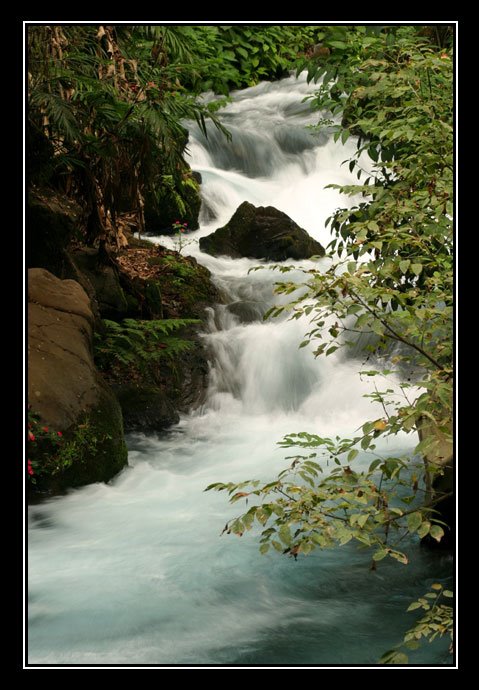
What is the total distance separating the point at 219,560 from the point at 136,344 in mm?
3536

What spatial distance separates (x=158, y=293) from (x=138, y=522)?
3.82m

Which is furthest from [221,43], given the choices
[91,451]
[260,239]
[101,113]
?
[91,451]

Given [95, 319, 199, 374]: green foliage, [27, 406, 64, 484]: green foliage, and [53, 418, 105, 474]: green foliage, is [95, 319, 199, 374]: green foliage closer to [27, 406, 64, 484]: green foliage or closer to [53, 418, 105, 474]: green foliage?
[53, 418, 105, 474]: green foliage

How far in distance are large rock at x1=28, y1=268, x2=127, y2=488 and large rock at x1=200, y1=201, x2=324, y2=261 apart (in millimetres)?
4525

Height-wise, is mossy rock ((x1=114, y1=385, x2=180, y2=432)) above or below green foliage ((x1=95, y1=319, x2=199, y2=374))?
below

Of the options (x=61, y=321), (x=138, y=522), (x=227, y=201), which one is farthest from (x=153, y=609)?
(x=227, y=201)

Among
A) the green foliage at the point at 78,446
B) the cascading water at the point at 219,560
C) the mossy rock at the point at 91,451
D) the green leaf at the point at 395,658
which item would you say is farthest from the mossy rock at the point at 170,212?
the green leaf at the point at 395,658

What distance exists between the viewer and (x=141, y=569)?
482 cm

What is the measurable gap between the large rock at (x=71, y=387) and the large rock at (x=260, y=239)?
4525mm

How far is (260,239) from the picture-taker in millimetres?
11336

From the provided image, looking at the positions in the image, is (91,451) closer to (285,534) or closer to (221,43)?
(285,534)

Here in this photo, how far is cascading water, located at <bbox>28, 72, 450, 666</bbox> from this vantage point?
392 cm

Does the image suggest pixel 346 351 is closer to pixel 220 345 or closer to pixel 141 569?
pixel 220 345

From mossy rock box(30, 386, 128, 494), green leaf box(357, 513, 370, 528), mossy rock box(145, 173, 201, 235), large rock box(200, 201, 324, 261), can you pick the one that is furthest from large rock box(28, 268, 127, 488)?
large rock box(200, 201, 324, 261)
